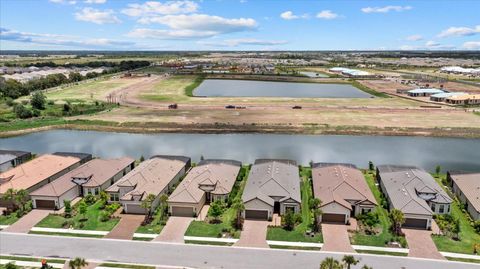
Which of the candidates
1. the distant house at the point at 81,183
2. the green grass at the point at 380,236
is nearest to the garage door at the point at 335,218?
the green grass at the point at 380,236

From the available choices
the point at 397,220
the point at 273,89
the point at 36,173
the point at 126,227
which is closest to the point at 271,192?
the point at 397,220

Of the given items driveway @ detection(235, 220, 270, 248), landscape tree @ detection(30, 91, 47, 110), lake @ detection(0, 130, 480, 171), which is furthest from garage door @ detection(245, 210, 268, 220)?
landscape tree @ detection(30, 91, 47, 110)

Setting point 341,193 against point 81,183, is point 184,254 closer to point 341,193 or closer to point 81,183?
point 341,193

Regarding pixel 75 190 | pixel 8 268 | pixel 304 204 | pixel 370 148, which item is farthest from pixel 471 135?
pixel 8 268

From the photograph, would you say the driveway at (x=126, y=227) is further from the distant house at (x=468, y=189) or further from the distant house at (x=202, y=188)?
the distant house at (x=468, y=189)

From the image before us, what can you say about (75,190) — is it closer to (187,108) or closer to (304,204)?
(304,204)
